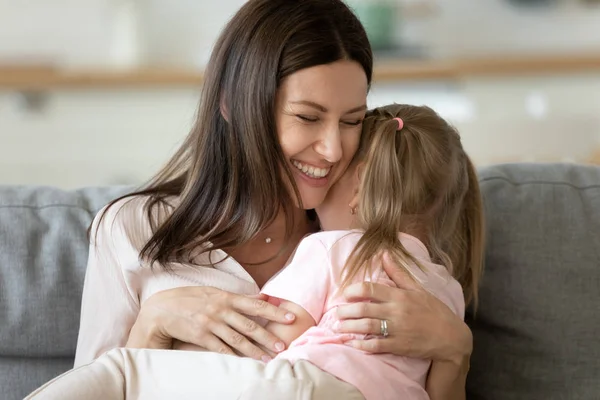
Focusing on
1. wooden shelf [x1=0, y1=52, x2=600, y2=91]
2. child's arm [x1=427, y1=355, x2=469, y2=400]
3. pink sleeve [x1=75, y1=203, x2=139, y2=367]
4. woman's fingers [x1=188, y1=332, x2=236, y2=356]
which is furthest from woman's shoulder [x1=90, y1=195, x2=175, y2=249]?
wooden shelf [x1=0, y1=52, x2=600, y2=91]

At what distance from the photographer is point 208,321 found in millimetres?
1608

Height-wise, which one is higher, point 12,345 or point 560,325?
point 560,325

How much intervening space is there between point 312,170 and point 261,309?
321mm

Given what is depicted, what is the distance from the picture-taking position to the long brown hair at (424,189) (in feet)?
5.48

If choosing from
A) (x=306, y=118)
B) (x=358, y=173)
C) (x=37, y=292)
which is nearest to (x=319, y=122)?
(x=306, y=118)

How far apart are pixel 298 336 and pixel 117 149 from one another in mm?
3023

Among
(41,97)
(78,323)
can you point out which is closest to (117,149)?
(41,97)

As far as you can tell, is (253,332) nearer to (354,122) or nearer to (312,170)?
(312,170)

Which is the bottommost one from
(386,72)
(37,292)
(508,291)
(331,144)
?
(37,292)

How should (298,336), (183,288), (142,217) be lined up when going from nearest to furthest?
(298,336), (183,288), (142,217)

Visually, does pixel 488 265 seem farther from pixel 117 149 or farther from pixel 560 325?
pixel 117 149

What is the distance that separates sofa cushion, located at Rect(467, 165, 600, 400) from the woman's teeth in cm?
38

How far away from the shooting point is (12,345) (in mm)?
1827

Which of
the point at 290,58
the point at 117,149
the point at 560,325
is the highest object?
the point at 290,58
